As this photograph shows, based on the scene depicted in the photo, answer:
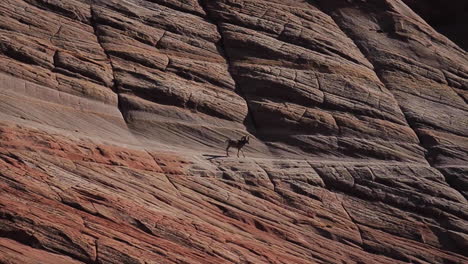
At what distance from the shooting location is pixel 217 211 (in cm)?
2473

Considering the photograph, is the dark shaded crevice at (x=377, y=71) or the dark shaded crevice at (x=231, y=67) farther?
the dark shaded crevice at (x=377, y=71)

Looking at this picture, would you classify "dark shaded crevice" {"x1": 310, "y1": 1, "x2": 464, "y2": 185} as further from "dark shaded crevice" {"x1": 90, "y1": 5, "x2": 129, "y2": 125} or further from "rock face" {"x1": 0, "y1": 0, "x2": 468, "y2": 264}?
"dark shaded crevice" {"x1": 90, "y1": 5, "x2": 129, "y2": 125}

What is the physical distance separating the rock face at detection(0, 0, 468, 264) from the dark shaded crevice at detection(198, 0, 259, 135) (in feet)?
0.19

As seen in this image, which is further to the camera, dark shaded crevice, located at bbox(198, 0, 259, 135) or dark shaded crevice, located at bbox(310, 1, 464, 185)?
dark shaded crevice, located at bbox(310, 1, 464, 185)

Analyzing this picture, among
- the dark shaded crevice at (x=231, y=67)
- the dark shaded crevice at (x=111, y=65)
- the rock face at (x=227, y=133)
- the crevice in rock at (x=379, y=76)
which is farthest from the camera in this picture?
the crevice in rock at (x=379, y=76)

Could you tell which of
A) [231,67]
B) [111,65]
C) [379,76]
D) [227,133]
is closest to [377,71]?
[379,76]

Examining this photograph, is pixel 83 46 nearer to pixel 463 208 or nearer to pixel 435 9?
pixel 463 208

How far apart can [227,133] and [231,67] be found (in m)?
3.84

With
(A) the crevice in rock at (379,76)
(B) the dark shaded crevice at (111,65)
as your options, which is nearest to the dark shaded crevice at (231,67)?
(B) the dark shaded crevice at (111,65)

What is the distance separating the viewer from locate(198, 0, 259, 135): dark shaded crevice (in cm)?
3119

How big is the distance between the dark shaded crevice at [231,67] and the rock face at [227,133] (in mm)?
57

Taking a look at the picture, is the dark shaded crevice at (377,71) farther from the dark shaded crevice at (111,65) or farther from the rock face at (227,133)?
the dark shaded crevice at (111,65)

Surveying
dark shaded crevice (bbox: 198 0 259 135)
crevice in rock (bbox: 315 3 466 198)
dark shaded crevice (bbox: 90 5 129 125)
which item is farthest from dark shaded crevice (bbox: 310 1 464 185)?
dark shaded crevice (bbox: 90 5 129 125)

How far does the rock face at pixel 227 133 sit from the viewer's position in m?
22.1
